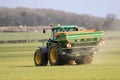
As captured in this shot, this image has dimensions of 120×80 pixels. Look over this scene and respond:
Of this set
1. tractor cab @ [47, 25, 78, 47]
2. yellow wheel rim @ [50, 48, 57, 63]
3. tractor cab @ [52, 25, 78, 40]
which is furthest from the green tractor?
tractor cab @ [52, 25, 78, 40]

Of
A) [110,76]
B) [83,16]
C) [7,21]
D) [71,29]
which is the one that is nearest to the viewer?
[110,76]

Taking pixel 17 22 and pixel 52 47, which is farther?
pixel 17 22

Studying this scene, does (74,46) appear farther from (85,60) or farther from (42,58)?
(42,58)

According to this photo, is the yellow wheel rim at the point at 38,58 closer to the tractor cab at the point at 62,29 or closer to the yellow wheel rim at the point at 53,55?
the yellow wheel rim at the point at 53,55

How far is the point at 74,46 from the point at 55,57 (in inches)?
57.2

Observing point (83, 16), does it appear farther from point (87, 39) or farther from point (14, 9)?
point (87, 39)

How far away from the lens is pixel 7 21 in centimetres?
18800

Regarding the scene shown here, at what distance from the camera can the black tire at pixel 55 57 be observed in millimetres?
28000

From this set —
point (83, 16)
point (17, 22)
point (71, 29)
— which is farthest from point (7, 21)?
point (71, 29)

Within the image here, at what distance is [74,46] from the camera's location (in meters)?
27.8

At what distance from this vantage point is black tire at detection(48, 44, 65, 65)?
2800 cm

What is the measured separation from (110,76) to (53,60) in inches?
405

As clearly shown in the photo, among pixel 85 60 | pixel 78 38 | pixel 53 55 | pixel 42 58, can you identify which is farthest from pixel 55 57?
pixel 78 38

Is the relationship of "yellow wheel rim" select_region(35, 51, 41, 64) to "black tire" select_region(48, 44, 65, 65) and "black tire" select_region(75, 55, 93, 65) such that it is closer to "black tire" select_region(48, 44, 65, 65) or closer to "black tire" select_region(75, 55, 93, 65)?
"black tire" select_region(48, 44, 65, 65)
